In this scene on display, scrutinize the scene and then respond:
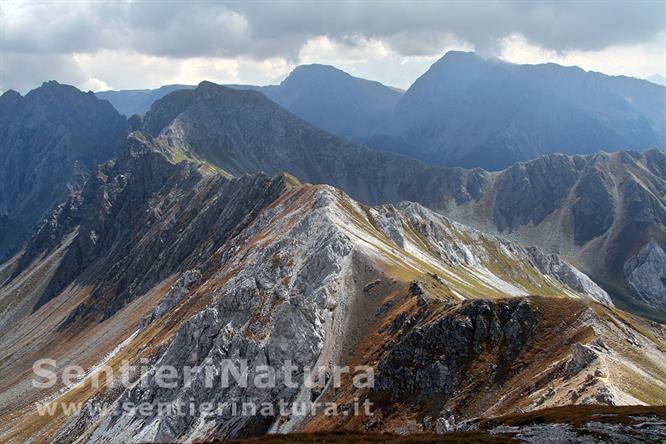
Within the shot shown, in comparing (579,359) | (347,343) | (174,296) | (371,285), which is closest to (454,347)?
(579,359)

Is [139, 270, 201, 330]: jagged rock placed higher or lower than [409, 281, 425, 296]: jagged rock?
lower

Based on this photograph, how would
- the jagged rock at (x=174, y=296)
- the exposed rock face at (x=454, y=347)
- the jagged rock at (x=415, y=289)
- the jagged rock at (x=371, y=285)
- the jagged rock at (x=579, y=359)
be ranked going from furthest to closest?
the jagged rock at (x=174, y=296) → the jagged rock at (x=371, y=285) → the jagged rock at (x=415, y=289) → the exposed rock face at (x=454, y=347) → the jagged rock at (x=579, y=359)

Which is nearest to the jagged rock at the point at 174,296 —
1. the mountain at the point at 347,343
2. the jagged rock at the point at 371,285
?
the mountain at the point at 347,343

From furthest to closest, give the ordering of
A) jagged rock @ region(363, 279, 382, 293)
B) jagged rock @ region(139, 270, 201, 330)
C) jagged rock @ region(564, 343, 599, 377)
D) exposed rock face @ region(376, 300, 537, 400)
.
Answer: jagged rock @ region(139, 270, 201, 330)
jagged rock @ region(363, 279, 382, 293)
exposed rock face @ region(376, 300, 537, 400)
jagged rock @ region(564, 343, 599, 377)

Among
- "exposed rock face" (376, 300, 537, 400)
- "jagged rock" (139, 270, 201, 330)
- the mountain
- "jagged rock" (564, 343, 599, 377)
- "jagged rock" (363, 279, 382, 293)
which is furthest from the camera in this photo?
"jagged rock" (139, 270, 201, 330)

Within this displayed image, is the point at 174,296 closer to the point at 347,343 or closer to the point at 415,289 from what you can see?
the point at 347,343

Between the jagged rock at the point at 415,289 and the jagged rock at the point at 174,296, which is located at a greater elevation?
the jagged rock at the point at 415,289

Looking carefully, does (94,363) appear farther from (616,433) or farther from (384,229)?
(616,433)

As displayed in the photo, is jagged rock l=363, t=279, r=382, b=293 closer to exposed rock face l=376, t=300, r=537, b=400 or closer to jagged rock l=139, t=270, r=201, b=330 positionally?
exposed rock face l=376, t=300, r=537, b=400

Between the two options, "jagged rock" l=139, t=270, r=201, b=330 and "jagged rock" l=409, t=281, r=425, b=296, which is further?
"jagged rock" l=139, t=270, r=201, b=330

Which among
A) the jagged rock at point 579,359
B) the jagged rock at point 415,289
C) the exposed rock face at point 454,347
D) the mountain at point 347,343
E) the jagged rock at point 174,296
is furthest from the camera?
the jagged rock at point 174,296

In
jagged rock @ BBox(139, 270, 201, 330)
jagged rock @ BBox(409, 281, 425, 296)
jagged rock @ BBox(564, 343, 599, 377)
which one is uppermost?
jagged rock @ BBox(409, 281, 425, 296)

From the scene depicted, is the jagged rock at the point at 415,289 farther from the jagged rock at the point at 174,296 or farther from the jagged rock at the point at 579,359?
the jagged rock at the point at 174,296

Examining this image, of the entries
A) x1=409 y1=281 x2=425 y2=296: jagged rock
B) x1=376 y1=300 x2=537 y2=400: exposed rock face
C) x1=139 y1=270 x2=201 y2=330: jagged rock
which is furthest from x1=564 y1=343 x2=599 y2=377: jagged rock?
x1=139 y1=270 x2=201 y2=330: jagged rock
